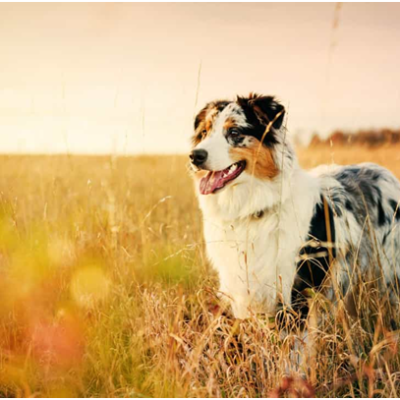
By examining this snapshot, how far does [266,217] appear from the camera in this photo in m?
3.18

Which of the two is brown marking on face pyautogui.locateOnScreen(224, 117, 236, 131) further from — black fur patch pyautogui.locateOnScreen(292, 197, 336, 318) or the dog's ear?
black fur patch pyautogui.locateOnScreen(292, 197, 336, 318)

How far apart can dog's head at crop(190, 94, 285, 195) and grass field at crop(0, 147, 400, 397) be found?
0.41 metres

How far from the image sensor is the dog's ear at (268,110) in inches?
125

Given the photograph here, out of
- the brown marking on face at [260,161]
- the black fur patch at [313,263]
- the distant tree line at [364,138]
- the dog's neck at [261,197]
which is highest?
the distant tree line at [364,138]

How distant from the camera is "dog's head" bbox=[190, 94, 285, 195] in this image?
10.2 ft

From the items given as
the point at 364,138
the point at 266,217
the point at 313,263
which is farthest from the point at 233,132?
the point at 364,138

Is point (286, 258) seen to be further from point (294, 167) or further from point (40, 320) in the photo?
point (40, 320)

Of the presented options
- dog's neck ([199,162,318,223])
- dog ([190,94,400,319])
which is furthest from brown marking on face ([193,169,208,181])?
dog's neck ([199,162,318,223])

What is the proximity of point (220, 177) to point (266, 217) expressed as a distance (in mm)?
433

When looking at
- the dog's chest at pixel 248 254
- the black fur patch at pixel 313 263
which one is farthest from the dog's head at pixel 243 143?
the black fur patch at pixel 313 263

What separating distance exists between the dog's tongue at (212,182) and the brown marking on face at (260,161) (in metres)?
0.20

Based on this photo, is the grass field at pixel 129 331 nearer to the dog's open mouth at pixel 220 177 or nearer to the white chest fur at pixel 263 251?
the white chest fur at pixel 263 251

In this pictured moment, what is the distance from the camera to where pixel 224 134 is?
126 inches

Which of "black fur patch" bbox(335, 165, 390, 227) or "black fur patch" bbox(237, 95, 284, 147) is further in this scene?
"black fur patch" bbox(335, 165, 390, 227)
